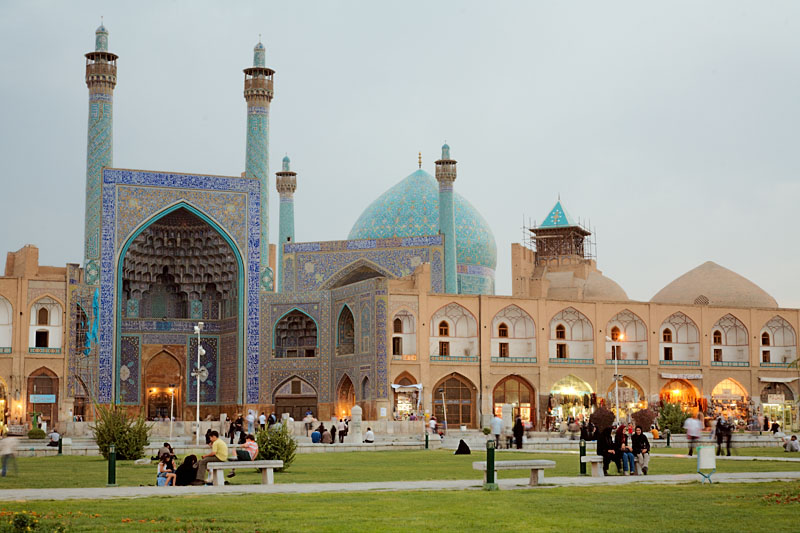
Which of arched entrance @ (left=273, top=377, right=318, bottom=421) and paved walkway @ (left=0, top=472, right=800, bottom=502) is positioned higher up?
arched entrance @ (left=273, top=377, right=318, bottom=421)

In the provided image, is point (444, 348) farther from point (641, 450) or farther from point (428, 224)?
point (641, 450)

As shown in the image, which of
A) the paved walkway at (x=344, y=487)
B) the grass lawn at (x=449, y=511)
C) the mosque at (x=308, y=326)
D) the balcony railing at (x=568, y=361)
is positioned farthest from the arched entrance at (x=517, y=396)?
the grass lawn at (x=449, y=511)

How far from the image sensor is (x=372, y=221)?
44.6 meters

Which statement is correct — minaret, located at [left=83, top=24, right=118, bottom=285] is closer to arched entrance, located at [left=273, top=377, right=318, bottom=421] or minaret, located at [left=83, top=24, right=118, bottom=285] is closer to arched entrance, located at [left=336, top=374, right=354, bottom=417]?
arched entrance, located at [left=273, top=377, right=318, bottom=421]

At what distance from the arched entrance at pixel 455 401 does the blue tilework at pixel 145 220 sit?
6158mm

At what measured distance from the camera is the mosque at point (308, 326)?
35.0 meters

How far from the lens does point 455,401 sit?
123 feet

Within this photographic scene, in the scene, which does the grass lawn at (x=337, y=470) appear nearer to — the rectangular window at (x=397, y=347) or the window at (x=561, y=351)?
the rectangular window at (x=397, y=347)

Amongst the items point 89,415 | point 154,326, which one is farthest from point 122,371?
point 89,415

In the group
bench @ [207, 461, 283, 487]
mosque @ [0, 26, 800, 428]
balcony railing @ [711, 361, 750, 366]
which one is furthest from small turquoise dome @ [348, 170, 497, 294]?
bench @ [207, 461, 283, 487]

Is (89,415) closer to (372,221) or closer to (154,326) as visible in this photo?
(154,326)

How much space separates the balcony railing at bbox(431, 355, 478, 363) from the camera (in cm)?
3734

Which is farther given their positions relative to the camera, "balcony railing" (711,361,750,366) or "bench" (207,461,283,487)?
"balcony railing" (711,361,750,366)

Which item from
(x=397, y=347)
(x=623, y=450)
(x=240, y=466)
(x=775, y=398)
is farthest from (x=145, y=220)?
(x=623, y=450)
